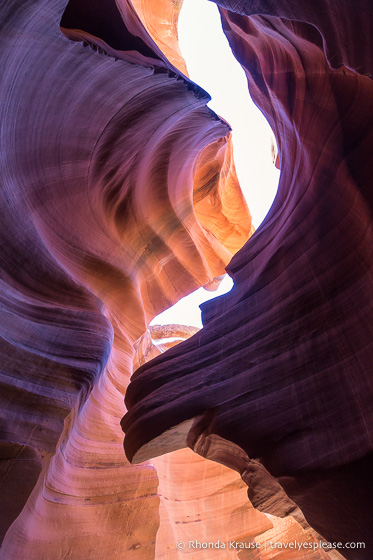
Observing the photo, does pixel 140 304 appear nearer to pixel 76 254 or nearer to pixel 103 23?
pixel 76 254

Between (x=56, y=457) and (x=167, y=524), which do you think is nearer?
(x=56, y=457)

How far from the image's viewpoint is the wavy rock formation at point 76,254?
8.52 ft

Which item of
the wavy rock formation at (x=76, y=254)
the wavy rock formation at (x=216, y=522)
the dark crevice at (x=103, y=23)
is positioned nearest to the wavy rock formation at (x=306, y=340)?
the wavy rock formation at (x=76, y=254)

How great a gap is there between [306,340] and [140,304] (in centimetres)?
300

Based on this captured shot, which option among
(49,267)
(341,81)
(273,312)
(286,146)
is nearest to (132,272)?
(49,267)

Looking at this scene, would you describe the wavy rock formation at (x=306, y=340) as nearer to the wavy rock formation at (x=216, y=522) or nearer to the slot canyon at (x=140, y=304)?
the slot canyon at (x=140, y=304)

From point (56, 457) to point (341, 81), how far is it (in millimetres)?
3274

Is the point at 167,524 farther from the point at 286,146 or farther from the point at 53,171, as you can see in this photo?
the point at 286,146

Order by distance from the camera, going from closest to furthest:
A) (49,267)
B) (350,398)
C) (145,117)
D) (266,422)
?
(350,398) → (266,422) → (49,267) → (145,117)

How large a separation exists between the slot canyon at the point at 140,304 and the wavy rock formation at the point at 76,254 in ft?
0.05

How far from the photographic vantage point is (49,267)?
3207 mm

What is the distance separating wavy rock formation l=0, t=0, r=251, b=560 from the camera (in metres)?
→ 2.60

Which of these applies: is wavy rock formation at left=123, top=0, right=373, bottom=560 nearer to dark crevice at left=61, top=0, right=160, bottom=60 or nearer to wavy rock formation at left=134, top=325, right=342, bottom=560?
dark crevice at left=61, top=0, right=160, bottom=60

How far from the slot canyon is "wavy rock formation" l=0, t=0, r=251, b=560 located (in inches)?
0.7
